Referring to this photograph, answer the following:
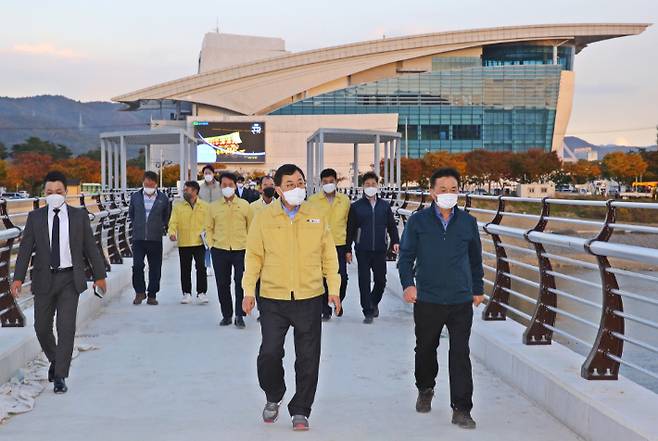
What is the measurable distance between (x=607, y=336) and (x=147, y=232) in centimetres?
721

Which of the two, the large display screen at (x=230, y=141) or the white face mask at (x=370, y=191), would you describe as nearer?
the white face mask at (x=370, y=191)

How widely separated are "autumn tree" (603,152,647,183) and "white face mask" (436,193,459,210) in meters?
98.1

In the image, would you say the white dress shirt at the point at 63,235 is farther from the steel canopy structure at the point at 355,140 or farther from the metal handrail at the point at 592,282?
the steel canopy structure at the point at 355,140

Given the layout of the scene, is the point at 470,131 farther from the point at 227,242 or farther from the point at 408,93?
the point at 227,242

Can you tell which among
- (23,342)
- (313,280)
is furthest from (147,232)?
(313,280)

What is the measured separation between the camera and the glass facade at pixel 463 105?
112 m

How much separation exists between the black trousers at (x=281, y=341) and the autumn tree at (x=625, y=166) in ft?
323

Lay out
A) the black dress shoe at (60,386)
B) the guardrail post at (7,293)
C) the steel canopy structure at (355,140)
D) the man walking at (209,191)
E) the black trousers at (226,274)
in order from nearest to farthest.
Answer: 1. the black dress shoe at (60,386)
2. the guardrail post at (7,293)
3. the black trousers at (226,274)
4. the man walking at (209,191)
5. the steel canopy structure at (355,140)

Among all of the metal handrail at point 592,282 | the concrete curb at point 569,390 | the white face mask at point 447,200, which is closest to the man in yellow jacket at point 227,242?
the metal handrail at point 592,282

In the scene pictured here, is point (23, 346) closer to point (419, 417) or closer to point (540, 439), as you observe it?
point (419, 417)

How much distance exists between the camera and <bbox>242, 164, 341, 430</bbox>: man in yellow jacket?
539 cm

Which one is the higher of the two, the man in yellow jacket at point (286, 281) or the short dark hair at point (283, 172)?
the short dark hair at point (283, 172)

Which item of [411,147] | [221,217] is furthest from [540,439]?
[411,147]

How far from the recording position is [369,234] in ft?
31.6
